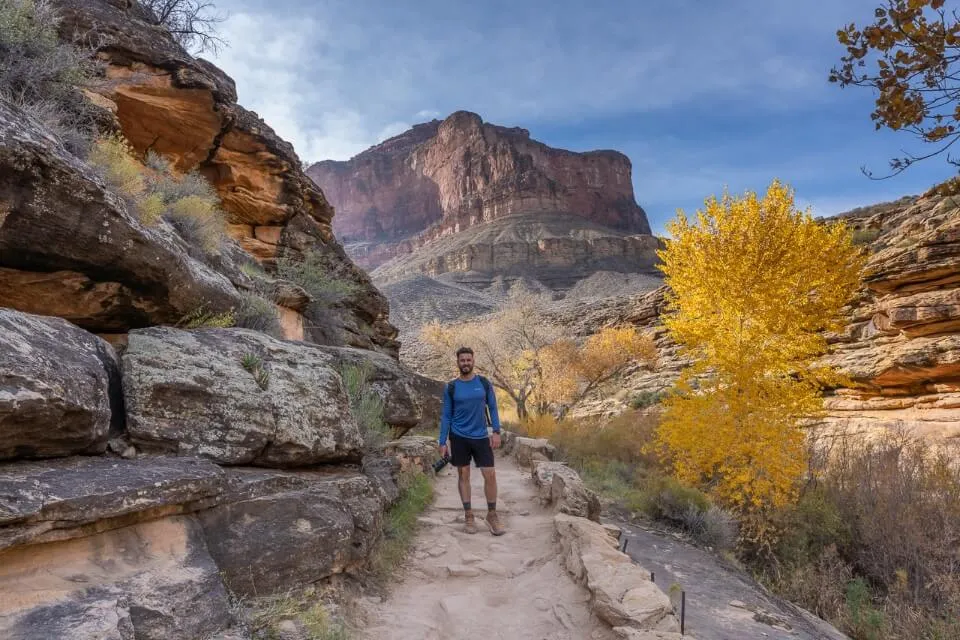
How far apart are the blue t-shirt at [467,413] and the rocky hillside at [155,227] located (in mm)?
2392

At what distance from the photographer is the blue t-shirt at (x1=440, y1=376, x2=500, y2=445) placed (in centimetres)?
494

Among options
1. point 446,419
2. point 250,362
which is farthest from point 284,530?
point 446,419

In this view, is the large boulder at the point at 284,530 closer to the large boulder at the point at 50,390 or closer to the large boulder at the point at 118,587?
the large boulder at the point at 118,587

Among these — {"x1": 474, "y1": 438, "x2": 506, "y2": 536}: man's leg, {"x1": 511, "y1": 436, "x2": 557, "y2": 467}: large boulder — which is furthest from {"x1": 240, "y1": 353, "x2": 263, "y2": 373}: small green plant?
{"x1": 511, "y1": 436, "x2": 557, "y2": 467}: large boulder

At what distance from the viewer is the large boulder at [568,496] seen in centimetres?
544

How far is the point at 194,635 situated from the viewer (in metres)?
2.18

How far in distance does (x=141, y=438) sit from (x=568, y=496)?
13.9ft

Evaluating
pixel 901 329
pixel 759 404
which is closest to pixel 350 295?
pixel 759 404

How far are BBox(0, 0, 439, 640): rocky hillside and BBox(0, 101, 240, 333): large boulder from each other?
11 mm

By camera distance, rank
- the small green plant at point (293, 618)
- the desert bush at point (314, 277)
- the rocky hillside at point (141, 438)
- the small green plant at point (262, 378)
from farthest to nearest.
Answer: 1. the desert bush at point (314, 277)
2. the small green plant at point (262, 378)
3. the small green plant at point (293, 618)
4. the rocky hillside at point (141, 438)

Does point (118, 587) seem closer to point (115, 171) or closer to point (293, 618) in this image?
point (293, 618)

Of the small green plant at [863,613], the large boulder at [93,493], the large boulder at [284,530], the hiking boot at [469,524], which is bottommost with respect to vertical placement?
the small green plant at [863,613]

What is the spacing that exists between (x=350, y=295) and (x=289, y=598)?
10562 millimetres

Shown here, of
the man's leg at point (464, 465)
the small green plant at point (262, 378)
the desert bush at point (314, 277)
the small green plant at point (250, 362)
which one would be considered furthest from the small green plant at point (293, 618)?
the desert bush at point (314, 277)
